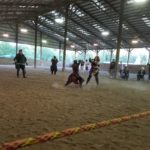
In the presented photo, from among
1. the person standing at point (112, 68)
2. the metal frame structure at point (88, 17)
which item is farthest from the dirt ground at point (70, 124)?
the metal frame structure at point (88, 17)

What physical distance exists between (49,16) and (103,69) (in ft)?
45.4

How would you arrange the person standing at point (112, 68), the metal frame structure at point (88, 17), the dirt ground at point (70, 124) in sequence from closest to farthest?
the dirt ground at point (70, 124)
the person standing at point (112, 68)
the metal frame structure at point (88, 17)

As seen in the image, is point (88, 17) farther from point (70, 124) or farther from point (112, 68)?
point (70, 124)

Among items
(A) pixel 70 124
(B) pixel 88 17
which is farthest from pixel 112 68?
(A) pixel 70 124

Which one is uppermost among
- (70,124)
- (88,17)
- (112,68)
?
(88,17)

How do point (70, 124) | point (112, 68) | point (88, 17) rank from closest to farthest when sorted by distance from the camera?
1. point (70, 124)
2. point (112, 68)
3. point (88, 17)

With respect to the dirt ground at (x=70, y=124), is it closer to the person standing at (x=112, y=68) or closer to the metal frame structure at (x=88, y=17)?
the person standing at (x=112, y=68)

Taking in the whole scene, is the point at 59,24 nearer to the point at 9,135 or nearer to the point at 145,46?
the point at 145,46

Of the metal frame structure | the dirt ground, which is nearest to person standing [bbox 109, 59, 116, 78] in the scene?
the metal frame structure

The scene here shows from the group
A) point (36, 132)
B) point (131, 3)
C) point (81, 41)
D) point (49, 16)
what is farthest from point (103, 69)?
point (36, 132)

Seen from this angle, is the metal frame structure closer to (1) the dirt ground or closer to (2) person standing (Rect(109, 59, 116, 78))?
(2) person standing (Rect(109, 59, 116, 78))

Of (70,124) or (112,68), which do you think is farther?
(112,68)

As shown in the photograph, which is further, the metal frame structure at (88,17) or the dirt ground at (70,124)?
the metal frame structure at (88,17)

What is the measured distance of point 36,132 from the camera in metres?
4.07
